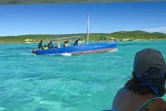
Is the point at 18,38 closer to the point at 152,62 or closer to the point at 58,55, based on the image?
the point at 58,55

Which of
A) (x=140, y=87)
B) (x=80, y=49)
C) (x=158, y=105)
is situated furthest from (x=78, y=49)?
(x=158, y=105)

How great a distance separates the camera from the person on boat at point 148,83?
4.65 ft

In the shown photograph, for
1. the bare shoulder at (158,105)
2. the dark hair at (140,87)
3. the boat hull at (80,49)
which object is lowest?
the boat hull at (80,49)

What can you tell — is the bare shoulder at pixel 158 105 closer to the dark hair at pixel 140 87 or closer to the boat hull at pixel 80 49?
the dark hair at pixel 140 87

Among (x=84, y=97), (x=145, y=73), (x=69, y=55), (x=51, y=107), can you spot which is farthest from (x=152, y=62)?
(x=69, y=55)

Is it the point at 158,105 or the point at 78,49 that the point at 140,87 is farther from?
the point at 78,49

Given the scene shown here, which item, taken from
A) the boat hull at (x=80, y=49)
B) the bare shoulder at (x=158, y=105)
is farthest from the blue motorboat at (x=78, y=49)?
the bare shoulder at (x=158, y=105)

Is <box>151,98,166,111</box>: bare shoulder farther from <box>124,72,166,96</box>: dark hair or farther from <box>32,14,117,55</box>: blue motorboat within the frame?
<box>32,14,117,55</box>: blue motorboat

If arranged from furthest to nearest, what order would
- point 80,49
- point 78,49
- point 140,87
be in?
point 80,49, point 78,49, point 140,87

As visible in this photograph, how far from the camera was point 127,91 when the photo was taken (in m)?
1.60

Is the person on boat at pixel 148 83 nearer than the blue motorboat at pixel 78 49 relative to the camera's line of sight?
Yes

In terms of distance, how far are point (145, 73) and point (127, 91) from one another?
19 centimetres

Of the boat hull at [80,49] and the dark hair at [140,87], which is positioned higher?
the dark hair at [140,87]

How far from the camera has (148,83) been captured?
146 cm
